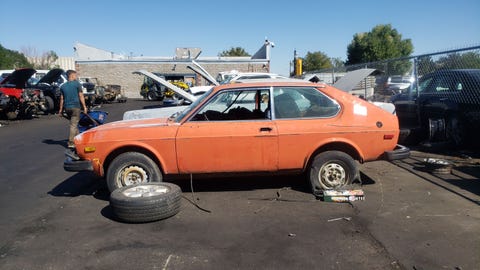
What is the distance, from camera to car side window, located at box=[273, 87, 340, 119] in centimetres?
521

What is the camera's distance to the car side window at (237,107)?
5285 mm

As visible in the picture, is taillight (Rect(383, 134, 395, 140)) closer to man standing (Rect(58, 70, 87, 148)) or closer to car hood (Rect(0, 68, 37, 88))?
man standing (Rect(58, 70, 87, 148))

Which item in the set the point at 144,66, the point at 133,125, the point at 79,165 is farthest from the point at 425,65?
the point at 144,66

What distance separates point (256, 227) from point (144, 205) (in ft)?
4.06

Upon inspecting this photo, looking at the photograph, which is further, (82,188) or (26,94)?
(26,94)

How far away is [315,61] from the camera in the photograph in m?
60.7

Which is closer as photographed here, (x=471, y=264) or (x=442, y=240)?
(x=471, y=264)

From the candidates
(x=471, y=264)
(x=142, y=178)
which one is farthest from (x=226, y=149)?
(x=471, y=264)

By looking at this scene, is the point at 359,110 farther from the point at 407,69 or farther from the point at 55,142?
the point at 55,142

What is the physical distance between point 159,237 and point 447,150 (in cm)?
648

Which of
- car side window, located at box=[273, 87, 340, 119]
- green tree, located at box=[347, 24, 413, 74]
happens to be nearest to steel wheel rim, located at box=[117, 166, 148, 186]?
car side window, located at box=[273, 87, 340, 119]

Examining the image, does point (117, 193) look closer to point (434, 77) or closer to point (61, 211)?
point (61, 211)

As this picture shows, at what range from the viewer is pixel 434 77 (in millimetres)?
8508

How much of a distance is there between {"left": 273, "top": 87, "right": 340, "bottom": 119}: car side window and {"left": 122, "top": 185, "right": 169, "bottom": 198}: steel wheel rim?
176 cm
